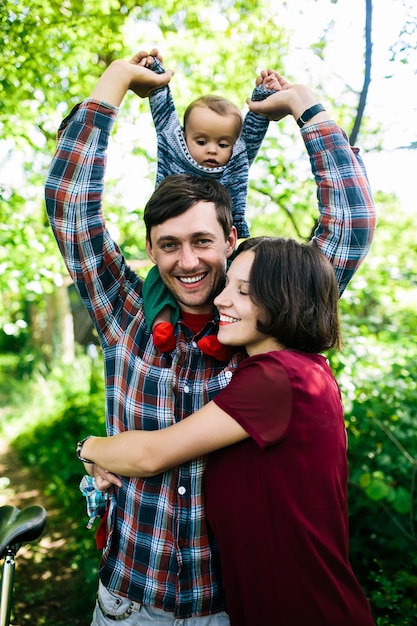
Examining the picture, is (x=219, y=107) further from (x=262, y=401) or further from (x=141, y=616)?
(x=141, y=616)

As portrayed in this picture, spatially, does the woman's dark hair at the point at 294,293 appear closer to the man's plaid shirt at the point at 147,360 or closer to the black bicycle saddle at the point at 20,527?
the man's plaid shirt at the point at 147,360

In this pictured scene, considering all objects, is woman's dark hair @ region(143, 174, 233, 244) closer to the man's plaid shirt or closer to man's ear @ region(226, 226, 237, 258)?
man's ear @ region(226, 226, 237, 258)

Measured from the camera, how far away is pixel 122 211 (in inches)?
169

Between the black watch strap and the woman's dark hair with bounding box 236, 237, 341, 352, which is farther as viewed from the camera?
the black watch strap

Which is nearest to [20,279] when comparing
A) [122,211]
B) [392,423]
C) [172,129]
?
[122,211]

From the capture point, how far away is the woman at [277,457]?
1.32 m

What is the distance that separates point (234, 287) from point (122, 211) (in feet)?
9.70

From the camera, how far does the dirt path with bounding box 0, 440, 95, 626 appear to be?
3.55 meters

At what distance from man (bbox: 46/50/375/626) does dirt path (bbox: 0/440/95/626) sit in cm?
229

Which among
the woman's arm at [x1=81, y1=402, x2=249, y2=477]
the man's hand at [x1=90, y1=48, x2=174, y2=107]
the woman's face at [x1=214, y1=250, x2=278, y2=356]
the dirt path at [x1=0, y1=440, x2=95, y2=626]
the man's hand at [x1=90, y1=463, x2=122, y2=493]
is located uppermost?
the man's hand at [x1=90, y1=48, x2=174, y2=107]

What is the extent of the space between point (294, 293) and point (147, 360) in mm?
504

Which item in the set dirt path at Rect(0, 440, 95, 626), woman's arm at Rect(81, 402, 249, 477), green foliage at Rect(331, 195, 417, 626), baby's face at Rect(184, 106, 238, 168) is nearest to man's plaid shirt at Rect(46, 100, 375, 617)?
woman's arm at Rect(81, 402, 249, 477)

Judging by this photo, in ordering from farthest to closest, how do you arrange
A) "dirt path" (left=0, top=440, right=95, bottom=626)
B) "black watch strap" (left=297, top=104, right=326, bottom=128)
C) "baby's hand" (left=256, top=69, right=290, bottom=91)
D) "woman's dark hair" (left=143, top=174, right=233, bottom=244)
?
"dirt path" (left=0, top=440, right=95, bottom=626) → "baby's hand" (left=256, top=69, right=290, bottom=91) → "black watch strap" (left=297, top=104, right=326, bottom=128) → "woman's dark hair" (left=143, top=174, right=233, bottom=244)

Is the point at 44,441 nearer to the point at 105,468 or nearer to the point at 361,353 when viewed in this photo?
the point at 361,353
